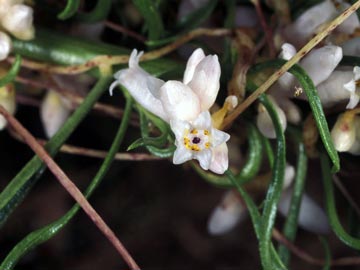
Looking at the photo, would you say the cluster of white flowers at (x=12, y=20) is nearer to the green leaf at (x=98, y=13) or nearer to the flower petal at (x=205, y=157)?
the green leaf at (x=98, y=13)

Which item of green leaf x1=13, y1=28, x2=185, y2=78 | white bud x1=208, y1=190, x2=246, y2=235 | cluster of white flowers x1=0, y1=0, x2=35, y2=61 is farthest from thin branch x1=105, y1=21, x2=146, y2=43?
white bud x1=208, y1=190, x2=246, y2=235

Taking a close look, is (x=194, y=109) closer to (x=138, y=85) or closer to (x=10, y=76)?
(x=138, y=85)

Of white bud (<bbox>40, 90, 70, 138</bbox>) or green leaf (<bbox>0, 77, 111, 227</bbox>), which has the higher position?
green leaf (<bbox>0, 77, 111, 227</bbox>)

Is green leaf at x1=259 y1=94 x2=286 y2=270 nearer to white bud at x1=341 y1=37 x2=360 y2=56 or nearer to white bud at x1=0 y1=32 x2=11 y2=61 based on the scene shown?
white bud at x1=341 y1=37 x2=360 y2=56

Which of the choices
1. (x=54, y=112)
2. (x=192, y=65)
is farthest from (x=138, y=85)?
(x=54, y=112)

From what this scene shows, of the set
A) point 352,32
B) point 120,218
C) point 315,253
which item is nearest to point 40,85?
point 352,32

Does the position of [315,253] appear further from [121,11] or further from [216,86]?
[216,86]
